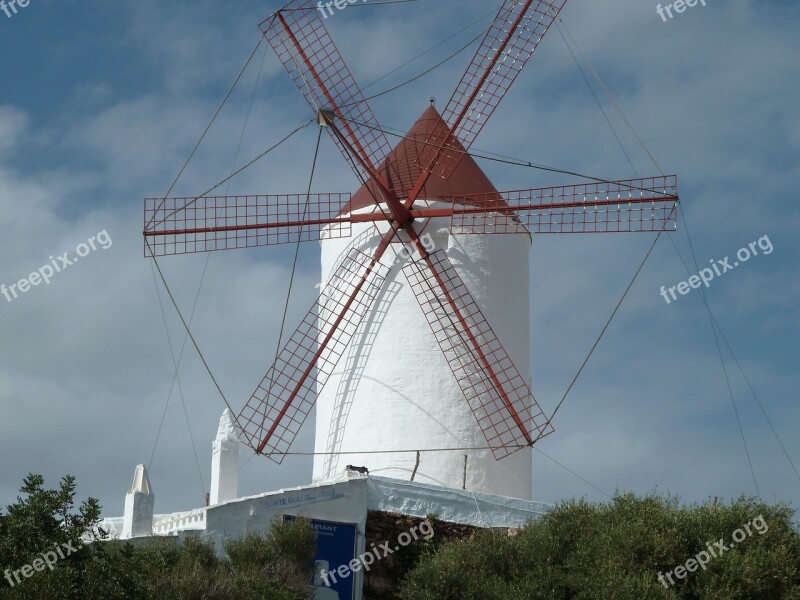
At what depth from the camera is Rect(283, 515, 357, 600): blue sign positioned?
46.4 feet

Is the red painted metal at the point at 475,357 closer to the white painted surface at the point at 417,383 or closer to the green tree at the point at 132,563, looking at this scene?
the white painted surface at the point at 417,383

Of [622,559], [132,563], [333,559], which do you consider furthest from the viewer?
[333,559]

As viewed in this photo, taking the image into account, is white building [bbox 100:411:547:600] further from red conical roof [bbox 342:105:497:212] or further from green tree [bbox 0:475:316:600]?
red conical roof [bbox 342:105:497:212]

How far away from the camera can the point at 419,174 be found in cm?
1738

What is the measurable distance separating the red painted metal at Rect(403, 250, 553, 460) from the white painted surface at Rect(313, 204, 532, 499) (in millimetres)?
111

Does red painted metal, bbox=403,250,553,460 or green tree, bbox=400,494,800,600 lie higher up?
red painted metal, bbox=403,250,553,460

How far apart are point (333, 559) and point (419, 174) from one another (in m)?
5.40

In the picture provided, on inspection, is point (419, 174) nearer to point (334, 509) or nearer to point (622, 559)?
point (334, 509)

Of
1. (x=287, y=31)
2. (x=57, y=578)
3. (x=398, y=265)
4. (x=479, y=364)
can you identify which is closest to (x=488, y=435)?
(x=479, y=364)

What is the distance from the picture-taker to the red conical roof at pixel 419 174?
1738 centimetres

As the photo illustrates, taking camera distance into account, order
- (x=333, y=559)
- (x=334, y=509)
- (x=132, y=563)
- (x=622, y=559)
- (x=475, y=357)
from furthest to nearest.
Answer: (x=475, y=357)
(x=334, y=509)
(x=333, y=559)
(x=622, y=559)
(x=132, y=563)

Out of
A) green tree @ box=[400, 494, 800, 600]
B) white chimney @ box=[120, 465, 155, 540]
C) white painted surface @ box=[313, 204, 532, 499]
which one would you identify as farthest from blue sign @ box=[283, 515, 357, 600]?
white painted surface @ box=[313, 204, 532, 499]

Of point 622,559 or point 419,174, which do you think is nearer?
point 622,559

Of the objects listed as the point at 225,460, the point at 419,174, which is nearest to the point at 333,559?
the point at 225,460
